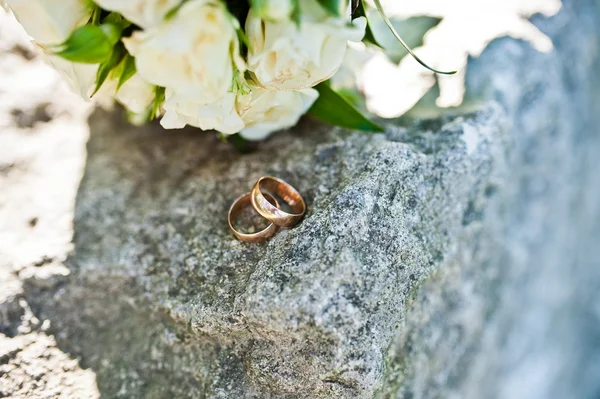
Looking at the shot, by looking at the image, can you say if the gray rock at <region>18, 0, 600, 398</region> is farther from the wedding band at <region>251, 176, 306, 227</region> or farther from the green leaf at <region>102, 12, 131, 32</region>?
the green leaf at <region>102, 12, 131, 32</region>

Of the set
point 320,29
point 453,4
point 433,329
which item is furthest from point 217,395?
point 453,4

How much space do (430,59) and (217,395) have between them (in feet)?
2.36

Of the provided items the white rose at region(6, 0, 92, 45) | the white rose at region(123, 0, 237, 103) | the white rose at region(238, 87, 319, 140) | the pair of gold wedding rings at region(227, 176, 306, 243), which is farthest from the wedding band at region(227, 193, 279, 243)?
the white rose at region(6, 0, 92, 45)

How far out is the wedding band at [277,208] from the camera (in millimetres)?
737

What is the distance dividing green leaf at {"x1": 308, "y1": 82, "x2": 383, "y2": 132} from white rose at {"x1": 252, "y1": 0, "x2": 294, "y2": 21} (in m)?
0.25

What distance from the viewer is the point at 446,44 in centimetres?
106

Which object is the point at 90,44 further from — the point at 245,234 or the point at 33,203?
the point at 33,203

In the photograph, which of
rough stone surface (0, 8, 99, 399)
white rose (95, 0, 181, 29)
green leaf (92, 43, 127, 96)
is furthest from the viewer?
rough stone surface (0, 8, 99, 399)

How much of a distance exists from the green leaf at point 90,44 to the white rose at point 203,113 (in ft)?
0.28

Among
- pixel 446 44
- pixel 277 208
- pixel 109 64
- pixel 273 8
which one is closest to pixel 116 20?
pixel 109 64

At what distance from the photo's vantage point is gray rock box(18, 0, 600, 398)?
2.21ft

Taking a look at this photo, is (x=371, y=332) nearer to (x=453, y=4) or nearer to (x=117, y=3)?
(x=117, y=3)

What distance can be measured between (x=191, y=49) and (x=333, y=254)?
0.30 meters

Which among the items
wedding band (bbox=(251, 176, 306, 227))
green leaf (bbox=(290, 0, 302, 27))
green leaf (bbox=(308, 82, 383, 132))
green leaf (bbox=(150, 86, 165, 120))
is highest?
green leaf (bbox=(290, 0, 302, 27))
